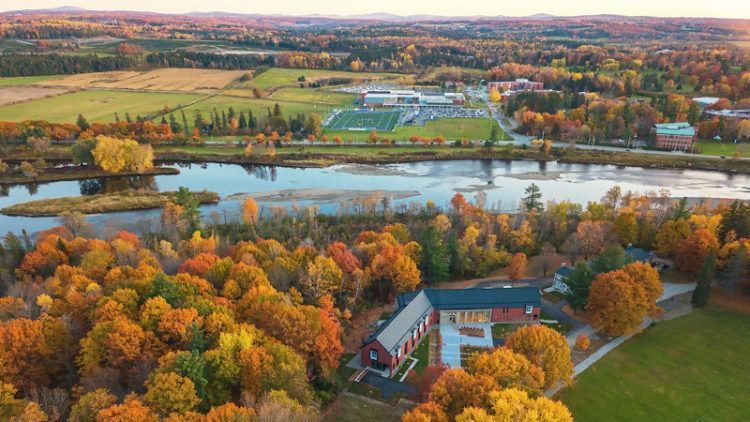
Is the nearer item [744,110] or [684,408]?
[684,408]

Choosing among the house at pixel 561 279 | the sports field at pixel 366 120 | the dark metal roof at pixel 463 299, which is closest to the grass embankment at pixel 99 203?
the dark metal roof at pixel 463 299

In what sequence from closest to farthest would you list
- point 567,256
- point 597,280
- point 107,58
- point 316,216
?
point 597,280, point 567,256, point 316,216, point 107,58

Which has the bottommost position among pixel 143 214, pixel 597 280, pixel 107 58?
pixel 143 214

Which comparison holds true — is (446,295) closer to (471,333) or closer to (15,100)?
(471,333)

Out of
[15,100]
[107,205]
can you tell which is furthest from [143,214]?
[15,100]

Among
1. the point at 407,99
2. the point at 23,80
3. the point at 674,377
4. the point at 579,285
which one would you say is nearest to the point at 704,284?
the point at 579,285

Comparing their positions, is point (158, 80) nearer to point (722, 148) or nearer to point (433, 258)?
point (433, 258)

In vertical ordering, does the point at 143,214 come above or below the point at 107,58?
below
